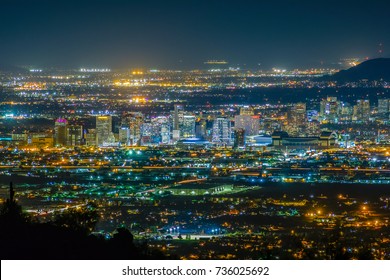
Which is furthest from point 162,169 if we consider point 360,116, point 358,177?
point 360,116

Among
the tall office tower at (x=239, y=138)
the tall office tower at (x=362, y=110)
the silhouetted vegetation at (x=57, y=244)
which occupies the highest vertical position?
the silhouetted vegetation at (x=57, y=244)

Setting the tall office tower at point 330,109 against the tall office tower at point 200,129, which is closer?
the tall office tower at point 200,129

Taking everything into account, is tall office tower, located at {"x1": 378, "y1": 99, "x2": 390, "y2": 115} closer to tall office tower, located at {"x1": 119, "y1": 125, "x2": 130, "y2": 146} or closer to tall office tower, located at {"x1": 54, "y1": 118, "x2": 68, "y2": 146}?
tall office tower, located at {"x1": 119, "y1": 125, "x2": 130, "y2": 146}

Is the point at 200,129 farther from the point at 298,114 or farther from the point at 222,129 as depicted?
the point at 298,114

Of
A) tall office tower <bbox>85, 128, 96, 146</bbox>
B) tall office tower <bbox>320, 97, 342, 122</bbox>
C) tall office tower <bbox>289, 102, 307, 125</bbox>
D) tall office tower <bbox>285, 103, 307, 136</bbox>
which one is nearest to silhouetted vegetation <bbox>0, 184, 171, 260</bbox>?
tall office tower <bbox>85, 128, 96, 146</bbox>

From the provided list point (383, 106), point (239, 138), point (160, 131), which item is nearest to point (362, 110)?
point (383, 106)

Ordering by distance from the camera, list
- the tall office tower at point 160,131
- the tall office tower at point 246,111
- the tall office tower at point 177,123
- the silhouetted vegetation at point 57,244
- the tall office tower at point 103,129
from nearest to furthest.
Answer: the silhouetted vegetation at point 57,244
the tall office tower at point 103,129
the tall office tower at point 160,131
the tall office tower at point 177,123
the tall office tower at point 246,111

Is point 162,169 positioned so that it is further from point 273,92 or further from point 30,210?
point 273,92

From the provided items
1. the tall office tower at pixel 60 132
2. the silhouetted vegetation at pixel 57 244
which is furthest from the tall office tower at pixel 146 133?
the silhouetted vegetation at pixel 57 244

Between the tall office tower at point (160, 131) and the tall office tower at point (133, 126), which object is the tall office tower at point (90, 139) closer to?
the tall office tower at point (133, 126)
